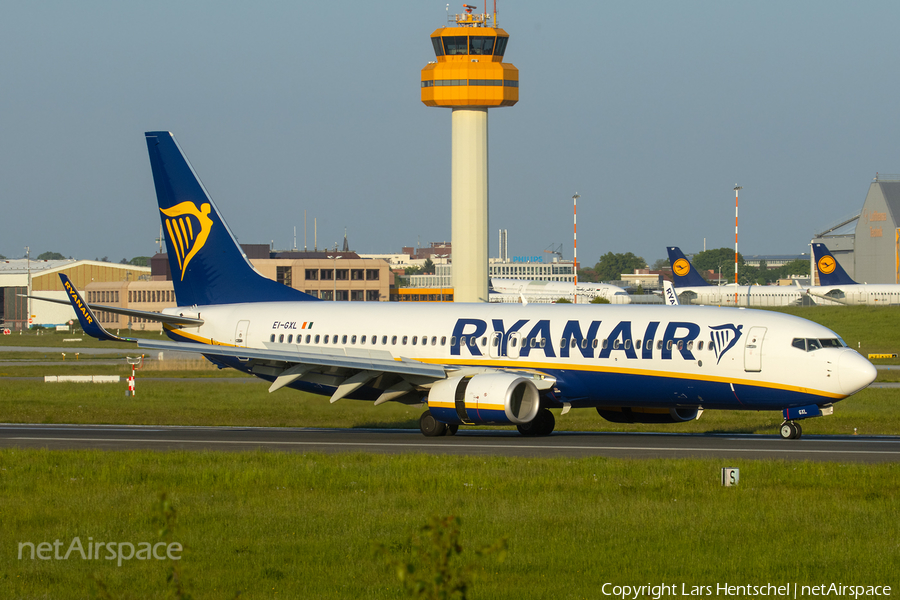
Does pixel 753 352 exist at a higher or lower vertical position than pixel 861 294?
lower

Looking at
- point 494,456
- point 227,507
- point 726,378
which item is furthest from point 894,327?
point 227,507

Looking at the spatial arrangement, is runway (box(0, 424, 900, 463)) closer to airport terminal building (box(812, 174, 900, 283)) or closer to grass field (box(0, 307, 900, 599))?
grass field (box(0, 307, 900, 599))

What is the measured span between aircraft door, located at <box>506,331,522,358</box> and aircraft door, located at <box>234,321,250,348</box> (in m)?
10.0

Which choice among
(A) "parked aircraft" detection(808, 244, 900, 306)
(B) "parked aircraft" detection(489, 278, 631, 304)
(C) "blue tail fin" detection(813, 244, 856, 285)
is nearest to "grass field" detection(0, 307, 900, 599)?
(A) "parked aircraft" detection(808, 244, 900, 306)

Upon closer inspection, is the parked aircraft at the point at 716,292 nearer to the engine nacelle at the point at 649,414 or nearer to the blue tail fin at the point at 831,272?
the blue tail fin at the point at 831,272

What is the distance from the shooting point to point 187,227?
38406 millimetres

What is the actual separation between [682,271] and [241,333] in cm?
10667

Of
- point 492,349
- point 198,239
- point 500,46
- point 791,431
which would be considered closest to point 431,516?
point 791,431

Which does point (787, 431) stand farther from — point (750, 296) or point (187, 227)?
point (750, 296)

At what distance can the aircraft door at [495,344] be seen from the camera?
31.8 m

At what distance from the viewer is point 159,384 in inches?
2109

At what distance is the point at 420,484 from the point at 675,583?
791cm

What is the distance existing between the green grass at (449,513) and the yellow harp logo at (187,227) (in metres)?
14.6

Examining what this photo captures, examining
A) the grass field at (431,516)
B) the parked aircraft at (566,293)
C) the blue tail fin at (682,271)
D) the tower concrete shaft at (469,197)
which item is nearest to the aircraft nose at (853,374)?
the grass field at (431,516)
